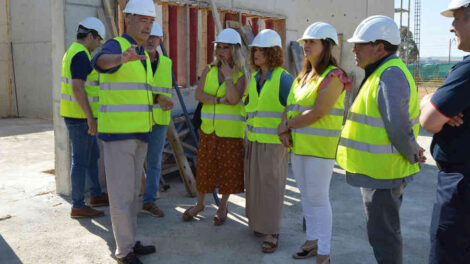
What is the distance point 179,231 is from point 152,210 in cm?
60

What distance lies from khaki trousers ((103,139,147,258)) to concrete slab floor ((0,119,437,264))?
344 mm

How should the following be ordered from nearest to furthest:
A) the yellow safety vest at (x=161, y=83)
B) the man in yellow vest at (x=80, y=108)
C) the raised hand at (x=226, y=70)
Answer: the raised hand at (x=226, y=70) → the man in yellow vest at (x=80, y=108) → the yellow safety vest at (x=161, y=83)

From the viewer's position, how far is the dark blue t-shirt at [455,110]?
2.17 meters

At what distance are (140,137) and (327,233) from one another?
1.67m

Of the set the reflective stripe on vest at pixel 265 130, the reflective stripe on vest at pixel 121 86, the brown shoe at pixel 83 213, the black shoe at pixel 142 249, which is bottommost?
the black shoe at pixel 142 249

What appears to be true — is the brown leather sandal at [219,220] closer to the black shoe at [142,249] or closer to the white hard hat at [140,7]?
the black shoe at [142,249]

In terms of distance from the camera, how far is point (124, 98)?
3404 millimetres

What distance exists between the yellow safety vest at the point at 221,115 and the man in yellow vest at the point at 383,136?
1752 millimetres

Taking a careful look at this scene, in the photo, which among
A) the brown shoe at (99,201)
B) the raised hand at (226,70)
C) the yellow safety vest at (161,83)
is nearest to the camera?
the raised hand at (226,70)

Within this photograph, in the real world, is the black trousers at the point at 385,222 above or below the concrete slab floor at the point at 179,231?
above

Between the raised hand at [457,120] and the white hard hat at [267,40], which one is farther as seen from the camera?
the white hard hat at [267,40]

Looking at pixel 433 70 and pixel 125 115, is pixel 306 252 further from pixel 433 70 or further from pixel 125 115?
pixel 433 70

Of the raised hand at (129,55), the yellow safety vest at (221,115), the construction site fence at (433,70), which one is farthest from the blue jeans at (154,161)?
the construction site fence at (433,70)

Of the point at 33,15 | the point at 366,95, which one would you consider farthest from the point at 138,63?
the point at 33,15
